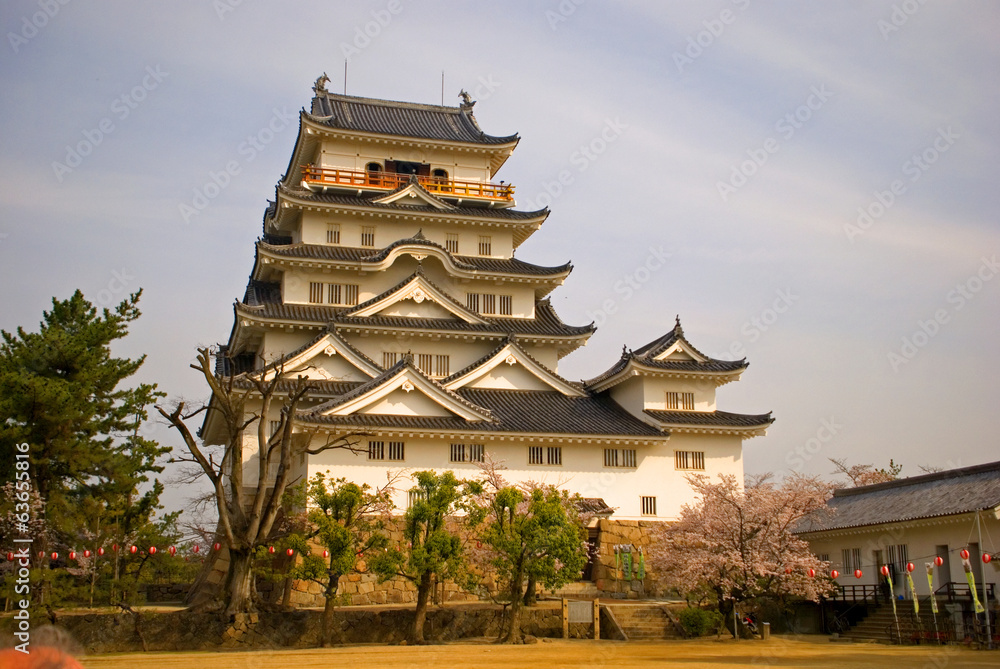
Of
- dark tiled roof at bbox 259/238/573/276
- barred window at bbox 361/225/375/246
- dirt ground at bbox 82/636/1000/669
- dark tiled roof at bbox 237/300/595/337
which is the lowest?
dirt ground at bbox 82/636/1000/669

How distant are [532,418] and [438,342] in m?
5.43

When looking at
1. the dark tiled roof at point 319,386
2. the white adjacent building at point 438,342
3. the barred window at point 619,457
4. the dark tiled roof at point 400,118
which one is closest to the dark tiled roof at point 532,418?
the white adjacent building at point 438,342

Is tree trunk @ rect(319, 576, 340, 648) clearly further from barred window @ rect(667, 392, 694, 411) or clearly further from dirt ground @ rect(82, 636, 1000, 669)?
barred window @ rect(667, 392, 694, 411)

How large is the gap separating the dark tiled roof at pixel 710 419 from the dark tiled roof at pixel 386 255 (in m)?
7.35

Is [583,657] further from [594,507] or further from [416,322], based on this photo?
[416,322]

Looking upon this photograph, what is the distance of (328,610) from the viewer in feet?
82.7

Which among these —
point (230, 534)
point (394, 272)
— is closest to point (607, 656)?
point (230, 534)

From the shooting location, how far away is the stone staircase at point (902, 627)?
84.1 feet

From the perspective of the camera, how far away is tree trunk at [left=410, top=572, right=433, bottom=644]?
2480cm

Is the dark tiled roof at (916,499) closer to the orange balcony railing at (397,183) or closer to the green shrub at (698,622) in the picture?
the green shrub at (698,622)

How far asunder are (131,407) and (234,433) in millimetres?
3480

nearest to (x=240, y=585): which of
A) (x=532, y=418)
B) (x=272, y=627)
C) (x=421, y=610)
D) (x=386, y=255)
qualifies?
(x=272, y=627)

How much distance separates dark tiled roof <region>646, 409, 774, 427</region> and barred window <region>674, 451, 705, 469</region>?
1198mm

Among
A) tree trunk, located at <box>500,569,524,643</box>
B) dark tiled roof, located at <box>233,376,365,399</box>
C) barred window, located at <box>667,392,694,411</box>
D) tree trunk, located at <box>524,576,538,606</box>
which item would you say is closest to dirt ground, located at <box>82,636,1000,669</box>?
tree trunk, located at <box>500,569,524,643</box>
